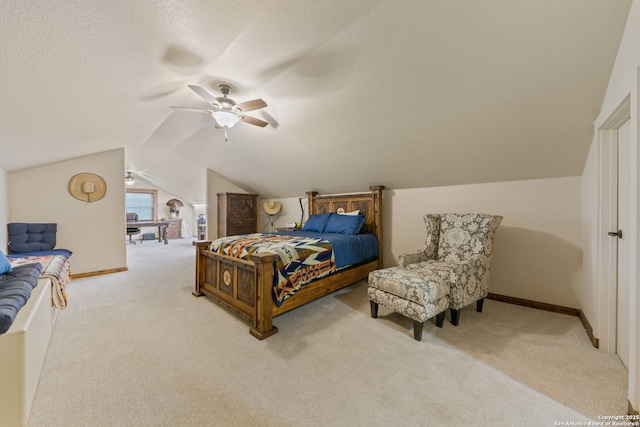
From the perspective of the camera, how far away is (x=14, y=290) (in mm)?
1597

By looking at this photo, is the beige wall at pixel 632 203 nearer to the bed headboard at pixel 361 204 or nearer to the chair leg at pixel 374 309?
the chair leg at pixel 374 309

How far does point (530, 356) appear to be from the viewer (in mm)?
1878

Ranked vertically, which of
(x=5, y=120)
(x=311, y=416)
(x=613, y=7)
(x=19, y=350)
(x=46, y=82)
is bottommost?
(x=311, y=416)

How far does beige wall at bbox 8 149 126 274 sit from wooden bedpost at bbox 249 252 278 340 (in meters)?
3.92

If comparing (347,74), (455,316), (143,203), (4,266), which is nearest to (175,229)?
(143,203)

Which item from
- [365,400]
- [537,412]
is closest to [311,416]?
[365,400]

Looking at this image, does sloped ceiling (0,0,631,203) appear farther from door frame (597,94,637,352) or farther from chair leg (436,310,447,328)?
chair leg (436,310,447,328)

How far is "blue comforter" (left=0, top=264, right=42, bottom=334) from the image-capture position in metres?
1.25

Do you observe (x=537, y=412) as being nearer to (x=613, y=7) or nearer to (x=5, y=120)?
(x=613, y=7)

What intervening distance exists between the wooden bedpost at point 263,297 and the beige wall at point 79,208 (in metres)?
3.92

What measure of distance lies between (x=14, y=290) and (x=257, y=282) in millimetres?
1590

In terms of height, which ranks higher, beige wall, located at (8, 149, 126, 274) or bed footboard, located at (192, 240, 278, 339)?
beige wall, located at (8, 149, 126, 274)

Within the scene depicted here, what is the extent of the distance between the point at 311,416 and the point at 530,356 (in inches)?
69.8

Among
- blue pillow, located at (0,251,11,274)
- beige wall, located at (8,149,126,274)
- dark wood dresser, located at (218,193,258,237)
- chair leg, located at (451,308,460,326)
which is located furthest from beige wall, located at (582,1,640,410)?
beige wall, located at (8,149,126,274)
